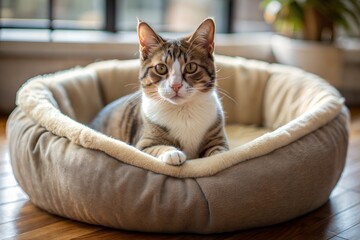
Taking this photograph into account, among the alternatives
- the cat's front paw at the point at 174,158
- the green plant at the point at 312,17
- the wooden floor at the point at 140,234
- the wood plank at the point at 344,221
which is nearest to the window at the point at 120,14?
the green plant at the point at 312,17

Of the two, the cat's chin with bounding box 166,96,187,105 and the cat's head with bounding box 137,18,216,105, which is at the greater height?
the cat's head with bounding box 137,18,216,105

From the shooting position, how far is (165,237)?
5.25 ft

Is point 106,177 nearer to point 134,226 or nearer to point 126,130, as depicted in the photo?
point 134,226

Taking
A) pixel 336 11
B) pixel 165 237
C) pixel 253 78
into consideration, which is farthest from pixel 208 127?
pixel 336 11

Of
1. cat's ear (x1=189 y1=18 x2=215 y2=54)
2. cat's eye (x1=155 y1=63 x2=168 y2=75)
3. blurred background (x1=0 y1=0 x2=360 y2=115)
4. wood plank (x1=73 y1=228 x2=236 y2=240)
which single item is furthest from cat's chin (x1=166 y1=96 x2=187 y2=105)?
blurred background (x1=0 y1=0 x2=360 y2=115)

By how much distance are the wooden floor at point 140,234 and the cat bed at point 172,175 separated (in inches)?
1.0

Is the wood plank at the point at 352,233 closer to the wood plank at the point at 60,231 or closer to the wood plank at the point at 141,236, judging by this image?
the wood plank at the point at 141,236

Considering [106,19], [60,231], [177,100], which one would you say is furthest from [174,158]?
[106,19]

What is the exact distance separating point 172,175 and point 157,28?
2.27m

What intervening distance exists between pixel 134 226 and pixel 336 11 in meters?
2.42

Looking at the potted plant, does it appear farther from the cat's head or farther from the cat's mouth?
the cat's mouth

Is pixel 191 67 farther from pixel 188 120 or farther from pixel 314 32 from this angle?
pixel 314 32

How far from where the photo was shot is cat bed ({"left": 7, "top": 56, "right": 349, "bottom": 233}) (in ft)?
5.12

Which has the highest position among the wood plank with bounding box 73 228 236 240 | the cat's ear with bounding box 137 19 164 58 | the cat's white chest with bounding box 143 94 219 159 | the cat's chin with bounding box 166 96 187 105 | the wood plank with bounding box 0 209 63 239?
the cat's ear with bounding box 137 19 164 58
